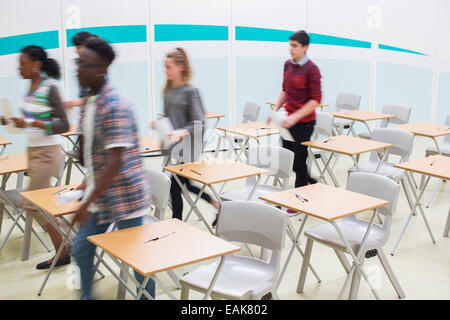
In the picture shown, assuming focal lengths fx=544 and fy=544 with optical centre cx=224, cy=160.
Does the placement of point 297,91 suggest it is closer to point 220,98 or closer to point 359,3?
point 220,98

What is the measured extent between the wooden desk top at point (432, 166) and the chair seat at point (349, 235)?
2.60ft

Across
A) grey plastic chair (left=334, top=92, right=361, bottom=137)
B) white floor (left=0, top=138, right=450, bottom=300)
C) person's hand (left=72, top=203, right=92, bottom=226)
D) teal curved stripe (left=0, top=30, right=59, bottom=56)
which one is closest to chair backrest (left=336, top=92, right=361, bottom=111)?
grey plastic chair (left=334, top=92, right=361, bottom=137)

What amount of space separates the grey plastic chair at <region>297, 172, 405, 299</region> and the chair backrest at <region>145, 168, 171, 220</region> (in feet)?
3.32

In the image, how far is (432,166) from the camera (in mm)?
4559

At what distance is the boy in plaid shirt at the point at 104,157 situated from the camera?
8.57 ft

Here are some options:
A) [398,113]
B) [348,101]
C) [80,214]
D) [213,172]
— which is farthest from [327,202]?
[348,101]

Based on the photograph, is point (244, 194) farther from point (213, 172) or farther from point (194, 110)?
point (194, 110)

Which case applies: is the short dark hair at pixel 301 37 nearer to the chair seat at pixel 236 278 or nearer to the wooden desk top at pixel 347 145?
the wooden desk top at pixel 347 145

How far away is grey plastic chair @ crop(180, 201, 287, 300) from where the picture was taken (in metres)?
2.99

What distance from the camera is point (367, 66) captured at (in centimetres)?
938

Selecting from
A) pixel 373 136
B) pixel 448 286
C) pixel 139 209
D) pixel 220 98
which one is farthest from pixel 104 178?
pixel 220 98

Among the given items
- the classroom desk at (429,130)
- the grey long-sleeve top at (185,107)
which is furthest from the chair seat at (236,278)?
the classroom desk at (429,130)

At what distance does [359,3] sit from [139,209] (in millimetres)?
7350
